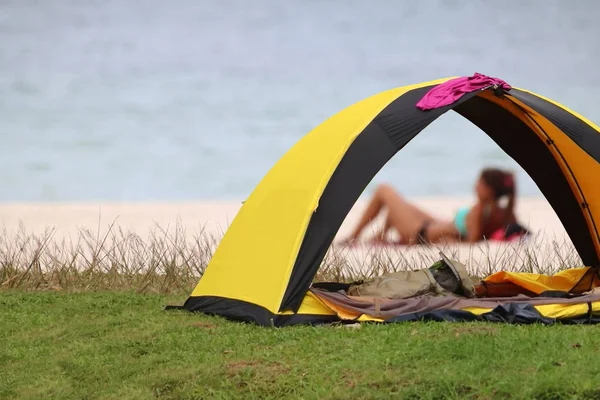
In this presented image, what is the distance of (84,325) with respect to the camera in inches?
298

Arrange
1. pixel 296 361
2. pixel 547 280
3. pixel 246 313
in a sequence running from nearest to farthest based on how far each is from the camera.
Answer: pixel 296 361, pixel 246 313, pixel 547 280

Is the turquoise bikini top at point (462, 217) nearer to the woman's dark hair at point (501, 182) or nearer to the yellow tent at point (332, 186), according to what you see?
the woman's dark hair at point (501, 182)

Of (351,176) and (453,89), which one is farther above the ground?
(453,89)

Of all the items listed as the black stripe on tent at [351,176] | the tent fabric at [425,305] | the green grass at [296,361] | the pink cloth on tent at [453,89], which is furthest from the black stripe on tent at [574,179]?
the green grass at [296,361]

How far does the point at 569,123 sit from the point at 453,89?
5.15 feet

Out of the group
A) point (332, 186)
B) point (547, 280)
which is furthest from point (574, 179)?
point (332, 186)

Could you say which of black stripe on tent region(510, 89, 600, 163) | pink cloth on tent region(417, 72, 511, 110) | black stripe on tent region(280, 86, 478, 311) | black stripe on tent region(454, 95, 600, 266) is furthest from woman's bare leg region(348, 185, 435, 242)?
black stripe on tent region(280, 86, 478, 311)

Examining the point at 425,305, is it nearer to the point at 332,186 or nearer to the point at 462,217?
the point at 332,186

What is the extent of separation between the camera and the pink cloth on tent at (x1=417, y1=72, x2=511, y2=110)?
6988mm

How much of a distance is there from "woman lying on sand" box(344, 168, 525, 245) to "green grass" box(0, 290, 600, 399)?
4930 millimetres

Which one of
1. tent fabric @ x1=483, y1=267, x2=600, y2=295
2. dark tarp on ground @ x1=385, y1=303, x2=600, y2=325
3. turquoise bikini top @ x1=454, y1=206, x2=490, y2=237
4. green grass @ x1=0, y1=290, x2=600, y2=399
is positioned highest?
turquoise bikini top @ x1=454, y1=206, x2=490, y2=237

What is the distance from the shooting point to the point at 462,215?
12391 mm

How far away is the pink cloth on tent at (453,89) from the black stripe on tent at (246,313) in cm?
200

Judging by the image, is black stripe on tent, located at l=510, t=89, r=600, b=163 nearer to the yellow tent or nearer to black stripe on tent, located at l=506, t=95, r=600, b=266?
the yellow tent
